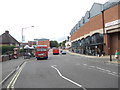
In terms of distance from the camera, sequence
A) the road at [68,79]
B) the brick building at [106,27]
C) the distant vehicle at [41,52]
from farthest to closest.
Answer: the brick building at [106,27] < the distant vehicle at [41,52] < the road at [68,79]

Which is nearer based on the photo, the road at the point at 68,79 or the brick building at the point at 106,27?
the road at the point at 68,79

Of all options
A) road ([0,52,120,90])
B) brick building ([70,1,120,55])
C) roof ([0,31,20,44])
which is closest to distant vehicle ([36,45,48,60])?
brick building ([70,1,120,55])

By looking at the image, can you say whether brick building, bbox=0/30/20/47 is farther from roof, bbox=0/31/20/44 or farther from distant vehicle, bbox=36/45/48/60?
distant vehicle, bbox=36/45/48/60

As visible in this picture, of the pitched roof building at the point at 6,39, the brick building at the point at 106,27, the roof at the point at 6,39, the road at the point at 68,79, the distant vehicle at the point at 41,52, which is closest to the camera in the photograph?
the road at the point at 68,79

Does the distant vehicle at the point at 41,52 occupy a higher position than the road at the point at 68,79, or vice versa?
the distant vehicle at the point at 41,52

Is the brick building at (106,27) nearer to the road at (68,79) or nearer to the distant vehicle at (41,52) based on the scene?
the distant vehicle at (41,52)

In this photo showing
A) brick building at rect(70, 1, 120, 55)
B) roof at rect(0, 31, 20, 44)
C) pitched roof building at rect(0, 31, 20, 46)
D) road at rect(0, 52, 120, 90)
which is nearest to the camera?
road at rect(0, 52, 120, 90)

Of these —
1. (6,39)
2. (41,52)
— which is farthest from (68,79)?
(6,39)

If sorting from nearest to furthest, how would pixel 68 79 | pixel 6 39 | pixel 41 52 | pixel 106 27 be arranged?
pixel 68 79
pixel 41 52
pixel 106 27
pixel 6 39

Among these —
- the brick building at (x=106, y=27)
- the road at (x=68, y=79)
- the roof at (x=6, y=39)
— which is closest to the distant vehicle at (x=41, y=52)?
the brick building at (x=106, y=27)

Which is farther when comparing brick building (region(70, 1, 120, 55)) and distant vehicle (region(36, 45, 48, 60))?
brick building (region(70, 1, 120, 55))

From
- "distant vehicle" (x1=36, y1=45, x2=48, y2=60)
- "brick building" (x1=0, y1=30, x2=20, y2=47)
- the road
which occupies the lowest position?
the road

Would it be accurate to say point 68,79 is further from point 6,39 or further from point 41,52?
point 6,39

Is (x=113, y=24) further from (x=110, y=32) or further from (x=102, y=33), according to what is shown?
(x=102, y=33)
